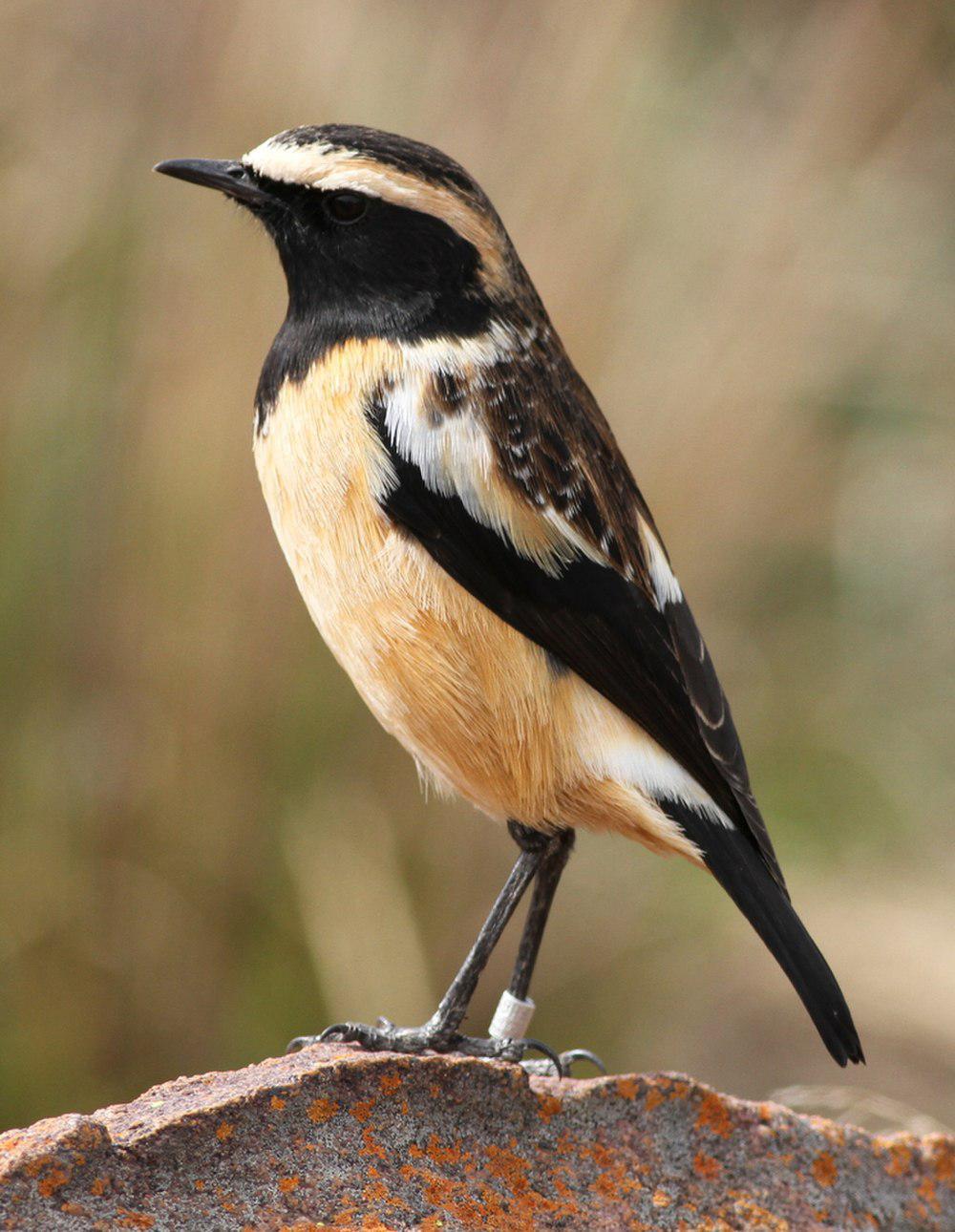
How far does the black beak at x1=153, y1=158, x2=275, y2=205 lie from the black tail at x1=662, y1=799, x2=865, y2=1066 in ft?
5.10

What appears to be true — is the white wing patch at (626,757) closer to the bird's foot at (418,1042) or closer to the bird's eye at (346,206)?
the bird's foot at (418,1042)

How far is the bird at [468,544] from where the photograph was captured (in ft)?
10.5

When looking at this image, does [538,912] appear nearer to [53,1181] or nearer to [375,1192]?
[375,1192]

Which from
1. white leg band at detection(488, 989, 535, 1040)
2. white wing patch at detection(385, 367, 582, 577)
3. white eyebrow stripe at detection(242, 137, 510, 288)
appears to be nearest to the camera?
white wing patch at detection(385, 367, 582, 577)

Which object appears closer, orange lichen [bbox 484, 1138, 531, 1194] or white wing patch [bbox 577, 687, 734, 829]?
orange lichen [bbox 484, 1138, 531, 1194]

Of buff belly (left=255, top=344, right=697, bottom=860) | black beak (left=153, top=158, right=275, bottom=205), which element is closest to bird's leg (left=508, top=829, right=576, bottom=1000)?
buff belly (left=255, top=344, right=697, bottom=860)

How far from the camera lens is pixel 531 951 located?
3.59m

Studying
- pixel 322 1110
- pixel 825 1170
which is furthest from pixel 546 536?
pixel 825 1170

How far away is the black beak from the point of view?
3.42 meters

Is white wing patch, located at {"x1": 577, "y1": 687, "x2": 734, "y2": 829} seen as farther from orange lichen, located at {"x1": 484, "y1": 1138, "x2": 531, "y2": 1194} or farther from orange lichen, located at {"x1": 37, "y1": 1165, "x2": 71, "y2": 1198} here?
orange lichen, located at {"x1": 37, "y1": 1165, "x2": 71, "y2": 1198}

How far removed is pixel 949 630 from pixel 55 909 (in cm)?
367

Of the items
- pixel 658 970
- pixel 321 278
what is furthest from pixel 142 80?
pixel 658 970

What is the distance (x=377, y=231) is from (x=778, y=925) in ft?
5.39

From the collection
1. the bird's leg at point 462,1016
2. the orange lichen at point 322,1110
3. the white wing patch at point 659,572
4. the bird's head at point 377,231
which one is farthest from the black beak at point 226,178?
the orange lichen at point 322,1110
